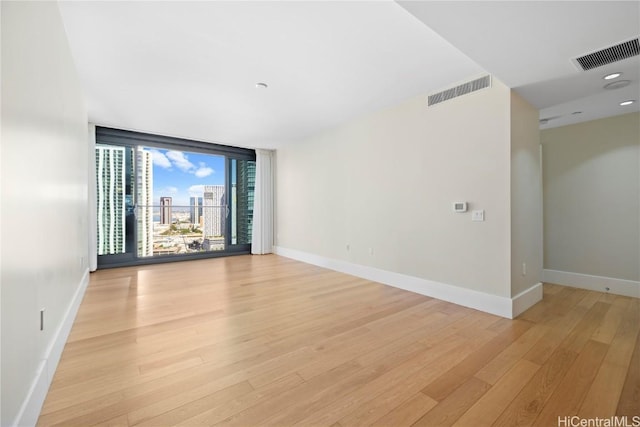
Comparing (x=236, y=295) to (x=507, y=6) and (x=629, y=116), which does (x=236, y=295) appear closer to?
(x=507, y=6)

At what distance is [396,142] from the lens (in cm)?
387

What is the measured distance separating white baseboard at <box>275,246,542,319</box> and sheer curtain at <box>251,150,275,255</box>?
9.00 feet

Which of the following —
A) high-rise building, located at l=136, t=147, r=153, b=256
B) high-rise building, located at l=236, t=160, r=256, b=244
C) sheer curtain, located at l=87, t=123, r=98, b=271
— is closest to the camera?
sheer curtain, located at l=87, t=123, r=98, b=271

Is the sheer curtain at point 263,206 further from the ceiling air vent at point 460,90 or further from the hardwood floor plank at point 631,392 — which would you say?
the hardwood floor plank at point 631,392

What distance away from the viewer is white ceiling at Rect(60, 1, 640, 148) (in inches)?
73.0

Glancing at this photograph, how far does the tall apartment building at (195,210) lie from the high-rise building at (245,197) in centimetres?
89

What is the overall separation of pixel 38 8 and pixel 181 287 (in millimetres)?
3205

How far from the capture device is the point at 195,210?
249 inches

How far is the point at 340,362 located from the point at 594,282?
4097mm

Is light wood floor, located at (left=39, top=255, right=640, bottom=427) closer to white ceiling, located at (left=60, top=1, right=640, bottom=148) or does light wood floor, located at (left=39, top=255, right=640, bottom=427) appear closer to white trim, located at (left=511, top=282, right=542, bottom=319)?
white trim, located at (left=511, top=282, right=542, bottom=319)

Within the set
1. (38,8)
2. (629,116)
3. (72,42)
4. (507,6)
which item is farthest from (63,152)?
(629,116)

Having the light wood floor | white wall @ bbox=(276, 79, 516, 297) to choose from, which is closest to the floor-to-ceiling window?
the light wood floor

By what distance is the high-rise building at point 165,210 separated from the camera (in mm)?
5797

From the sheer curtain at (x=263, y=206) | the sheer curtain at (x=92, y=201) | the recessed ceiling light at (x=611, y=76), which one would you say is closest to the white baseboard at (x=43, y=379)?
the sheer curtain at (x=92, y=201)
